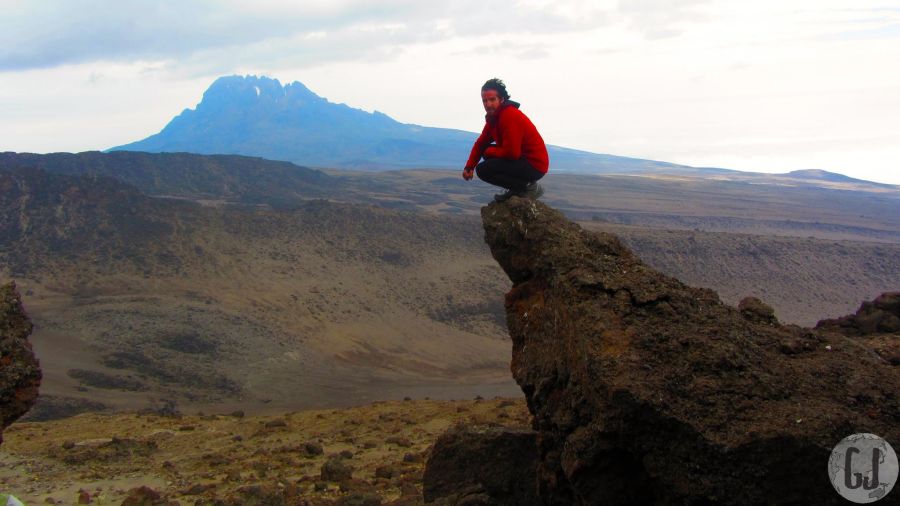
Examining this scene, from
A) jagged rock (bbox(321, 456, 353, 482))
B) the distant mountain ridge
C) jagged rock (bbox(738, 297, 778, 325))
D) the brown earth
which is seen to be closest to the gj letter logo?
jagged rock (bbox(738, 297, 778, 325))

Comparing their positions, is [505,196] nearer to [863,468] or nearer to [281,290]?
[863,468]

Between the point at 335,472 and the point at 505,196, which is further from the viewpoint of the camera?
the point at 335,472

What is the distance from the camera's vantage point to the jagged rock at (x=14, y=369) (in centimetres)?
513

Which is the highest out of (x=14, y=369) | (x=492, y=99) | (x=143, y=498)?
(x=492, y=99)

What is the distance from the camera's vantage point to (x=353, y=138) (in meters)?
141

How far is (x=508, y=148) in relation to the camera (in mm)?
5590

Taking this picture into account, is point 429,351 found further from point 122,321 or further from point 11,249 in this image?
point 11,249

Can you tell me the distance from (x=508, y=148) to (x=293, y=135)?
Answer: 131368mm

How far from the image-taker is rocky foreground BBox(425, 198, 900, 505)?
135 inches

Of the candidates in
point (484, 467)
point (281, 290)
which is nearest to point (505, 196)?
point (484, 467)

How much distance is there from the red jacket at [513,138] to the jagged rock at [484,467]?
6.64 ft

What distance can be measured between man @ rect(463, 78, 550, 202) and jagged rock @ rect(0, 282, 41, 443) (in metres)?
3.46

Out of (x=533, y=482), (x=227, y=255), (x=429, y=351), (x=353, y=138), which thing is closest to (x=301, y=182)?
(x=227, y=255)

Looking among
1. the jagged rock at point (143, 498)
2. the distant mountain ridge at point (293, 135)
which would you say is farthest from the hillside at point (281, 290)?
the distant mountain ridge at point (293, 135)
